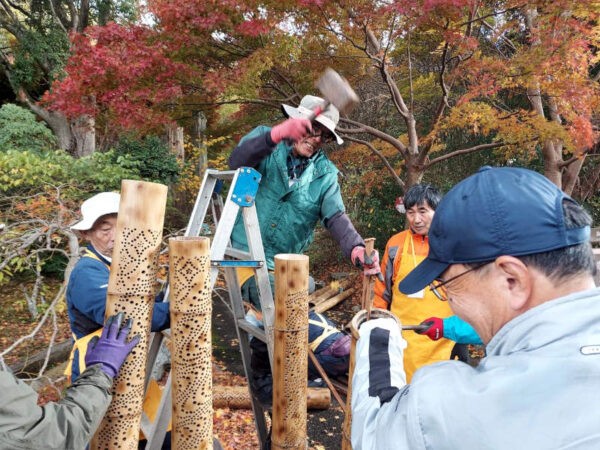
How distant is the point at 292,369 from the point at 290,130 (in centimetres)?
129

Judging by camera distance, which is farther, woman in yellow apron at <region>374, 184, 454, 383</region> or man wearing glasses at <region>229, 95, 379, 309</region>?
woman in yellow apron at <region>374, 184, 454, 383</region>

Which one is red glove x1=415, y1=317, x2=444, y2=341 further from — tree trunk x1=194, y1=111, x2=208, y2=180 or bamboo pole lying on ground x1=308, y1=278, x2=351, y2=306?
tree trunk x1=194, y1=111, x2=208, y2=180

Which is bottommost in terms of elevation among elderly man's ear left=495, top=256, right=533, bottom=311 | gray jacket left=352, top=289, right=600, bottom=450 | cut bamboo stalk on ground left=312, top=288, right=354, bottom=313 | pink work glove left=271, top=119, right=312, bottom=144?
cut bamboo stalk on ground left=312, top=288, right=354, bottom=313

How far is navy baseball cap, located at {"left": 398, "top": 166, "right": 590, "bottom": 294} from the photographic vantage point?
2.99ft

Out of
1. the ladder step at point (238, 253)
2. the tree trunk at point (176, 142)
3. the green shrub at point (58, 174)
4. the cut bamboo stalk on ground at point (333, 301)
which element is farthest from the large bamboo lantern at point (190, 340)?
the tree trunk at point (176, 142)

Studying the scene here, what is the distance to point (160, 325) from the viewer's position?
1983mm

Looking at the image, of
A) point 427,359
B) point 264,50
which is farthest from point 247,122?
point 427,359

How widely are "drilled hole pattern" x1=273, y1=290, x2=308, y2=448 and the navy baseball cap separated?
1121 mm

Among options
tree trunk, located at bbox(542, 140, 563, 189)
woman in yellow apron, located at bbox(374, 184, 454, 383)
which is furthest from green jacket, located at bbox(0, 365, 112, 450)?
tree trunk, located at bbox(542, 140, 563, 189)

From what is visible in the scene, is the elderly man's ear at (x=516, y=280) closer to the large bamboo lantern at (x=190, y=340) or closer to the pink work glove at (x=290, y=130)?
the large bamboo lantern at (x=190, y=340)

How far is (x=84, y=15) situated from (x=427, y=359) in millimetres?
13216

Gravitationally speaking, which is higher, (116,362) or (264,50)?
(264,50)

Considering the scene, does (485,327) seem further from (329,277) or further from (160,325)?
(329,277)

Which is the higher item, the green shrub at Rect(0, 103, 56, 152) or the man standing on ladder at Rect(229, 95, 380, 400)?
the green shrub at Rect(0, 103, 56, 152)
